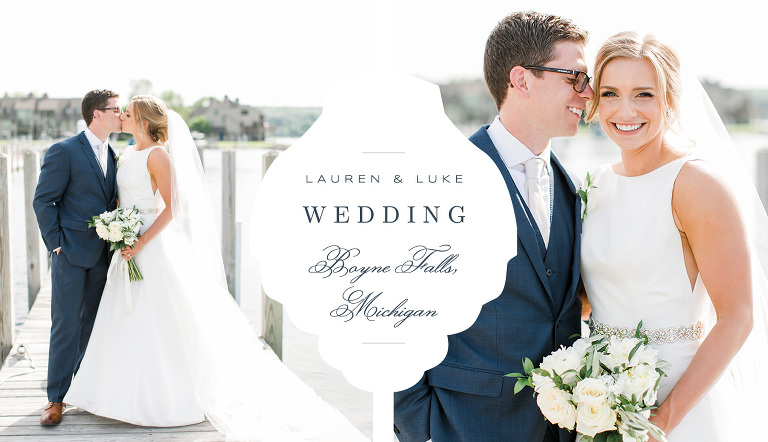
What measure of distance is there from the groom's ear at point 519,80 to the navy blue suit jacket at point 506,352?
0.79 feet

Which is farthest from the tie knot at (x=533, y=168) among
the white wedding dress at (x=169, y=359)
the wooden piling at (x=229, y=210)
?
the wooden piling at (x=229, y=210)

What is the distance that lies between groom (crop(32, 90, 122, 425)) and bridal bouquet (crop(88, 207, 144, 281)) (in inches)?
4.9

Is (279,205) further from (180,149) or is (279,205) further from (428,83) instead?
(180,149)

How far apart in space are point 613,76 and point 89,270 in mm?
3426

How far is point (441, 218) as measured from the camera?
156cm

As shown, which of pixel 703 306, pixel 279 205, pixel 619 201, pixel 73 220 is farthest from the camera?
pixel 73 220

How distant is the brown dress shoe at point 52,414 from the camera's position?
150 inches

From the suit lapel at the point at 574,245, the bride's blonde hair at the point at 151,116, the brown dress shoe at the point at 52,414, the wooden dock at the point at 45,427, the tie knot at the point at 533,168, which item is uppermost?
the bride's blonde hair at the point at 151,116

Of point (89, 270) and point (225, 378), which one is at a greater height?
point (89, 270)

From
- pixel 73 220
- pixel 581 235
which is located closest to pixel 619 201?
pixel 581 235

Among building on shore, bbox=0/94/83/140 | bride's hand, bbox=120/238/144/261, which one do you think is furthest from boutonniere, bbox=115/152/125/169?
building on shore, bbox=0/94/83/140

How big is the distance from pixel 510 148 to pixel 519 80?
246 mm

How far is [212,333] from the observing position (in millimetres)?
4305

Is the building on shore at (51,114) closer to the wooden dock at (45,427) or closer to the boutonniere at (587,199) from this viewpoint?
the wooden dock at (45,427)
